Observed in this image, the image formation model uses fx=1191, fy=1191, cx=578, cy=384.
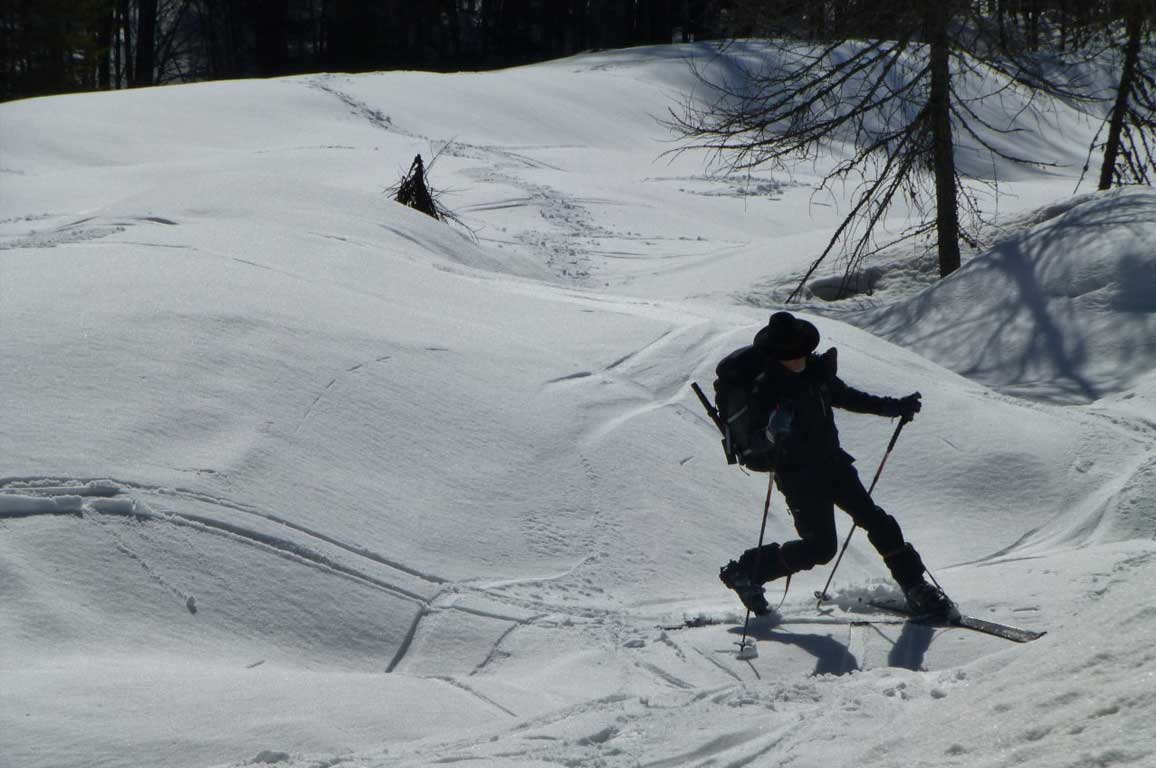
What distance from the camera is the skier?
4875 mm

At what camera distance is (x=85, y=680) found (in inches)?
147

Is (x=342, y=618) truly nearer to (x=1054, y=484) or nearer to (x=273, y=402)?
(x=273, y=402)

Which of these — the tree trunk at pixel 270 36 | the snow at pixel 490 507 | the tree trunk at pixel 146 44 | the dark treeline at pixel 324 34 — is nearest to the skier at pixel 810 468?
the snow at pixel 490 507

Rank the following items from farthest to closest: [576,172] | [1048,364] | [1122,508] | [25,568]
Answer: [576,172], [1048,364], [1122,508], [25,568]

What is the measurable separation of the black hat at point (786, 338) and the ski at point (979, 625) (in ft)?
4.06

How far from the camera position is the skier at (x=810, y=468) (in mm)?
4875

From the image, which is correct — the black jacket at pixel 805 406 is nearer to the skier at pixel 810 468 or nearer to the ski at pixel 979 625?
the skier at pixel 810 468

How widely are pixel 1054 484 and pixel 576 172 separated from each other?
12781mm

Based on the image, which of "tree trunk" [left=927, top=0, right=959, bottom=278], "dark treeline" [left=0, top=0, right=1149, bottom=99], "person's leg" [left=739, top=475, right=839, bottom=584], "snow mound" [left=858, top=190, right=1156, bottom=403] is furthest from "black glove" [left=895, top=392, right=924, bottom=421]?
"dark treeline" [left=0, top=0, right=1149, bottom=99]

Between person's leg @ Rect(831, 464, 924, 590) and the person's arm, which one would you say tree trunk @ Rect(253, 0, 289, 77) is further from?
person's leg @ Rect(831, 464, 924, 590)

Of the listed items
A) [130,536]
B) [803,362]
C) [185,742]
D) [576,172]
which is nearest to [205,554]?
[130,536]

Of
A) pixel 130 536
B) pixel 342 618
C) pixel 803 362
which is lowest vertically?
pixel 342 618

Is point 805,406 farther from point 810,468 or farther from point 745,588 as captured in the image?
point 745,588

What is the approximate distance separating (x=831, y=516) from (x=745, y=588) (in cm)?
48
